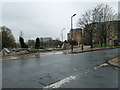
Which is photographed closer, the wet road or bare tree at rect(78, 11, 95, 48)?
the wet road

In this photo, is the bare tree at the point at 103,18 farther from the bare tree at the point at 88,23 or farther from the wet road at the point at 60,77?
the wet road at the point at 60,77

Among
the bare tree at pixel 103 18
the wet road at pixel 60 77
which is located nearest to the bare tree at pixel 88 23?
the bare tree at pixel 103 18

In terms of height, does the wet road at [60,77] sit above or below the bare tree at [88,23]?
below

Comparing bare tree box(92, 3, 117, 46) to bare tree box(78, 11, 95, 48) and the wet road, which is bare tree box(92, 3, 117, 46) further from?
the wet road

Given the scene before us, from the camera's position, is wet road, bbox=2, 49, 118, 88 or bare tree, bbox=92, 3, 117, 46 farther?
bare tree, bbox=92, 3, 117, 46

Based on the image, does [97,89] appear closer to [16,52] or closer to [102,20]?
[16,52]

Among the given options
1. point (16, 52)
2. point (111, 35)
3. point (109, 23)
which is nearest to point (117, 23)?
point (109, 23)

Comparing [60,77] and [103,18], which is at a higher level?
[103,18]

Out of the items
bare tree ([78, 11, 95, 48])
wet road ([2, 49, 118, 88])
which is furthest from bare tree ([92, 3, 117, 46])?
wet road ([2, 49, 118, 88])

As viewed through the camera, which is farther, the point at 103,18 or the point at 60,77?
the point at 103,18

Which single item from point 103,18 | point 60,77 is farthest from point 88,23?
point 60,77

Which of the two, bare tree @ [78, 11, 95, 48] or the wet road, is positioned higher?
bare tree @ [78, 11, 95, 48]

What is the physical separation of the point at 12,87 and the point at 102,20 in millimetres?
40757

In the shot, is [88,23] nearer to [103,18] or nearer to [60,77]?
[103,18]
